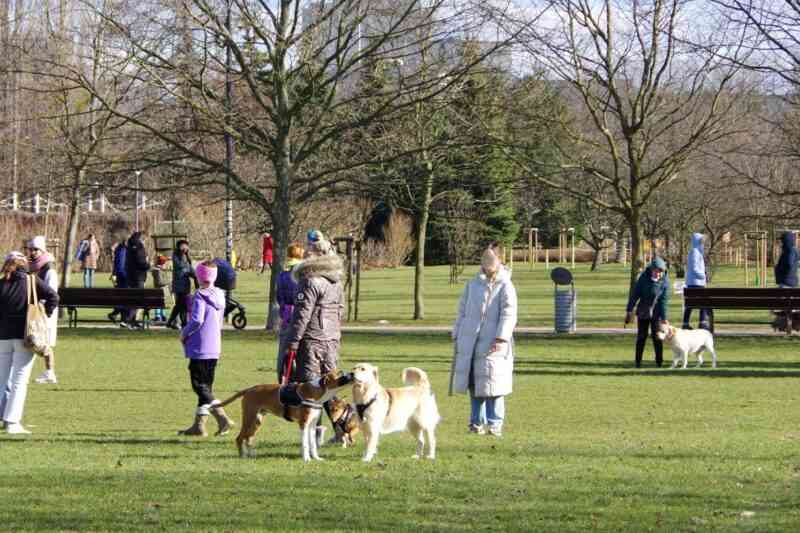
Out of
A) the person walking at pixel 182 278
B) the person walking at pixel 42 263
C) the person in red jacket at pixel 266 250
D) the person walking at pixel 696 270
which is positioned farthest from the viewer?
the person in red jacket at pixel 266 250

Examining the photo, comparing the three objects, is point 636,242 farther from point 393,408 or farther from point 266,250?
point 266,250

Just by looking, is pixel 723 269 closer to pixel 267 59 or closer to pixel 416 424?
pixel 267 59

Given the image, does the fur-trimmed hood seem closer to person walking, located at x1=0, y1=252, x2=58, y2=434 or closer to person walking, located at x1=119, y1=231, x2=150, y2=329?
person walking, located at x1=0, y1=252, x2=58, y2=434

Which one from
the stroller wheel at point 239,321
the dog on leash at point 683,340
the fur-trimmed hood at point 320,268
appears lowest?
the stroller wheel at point 239,321

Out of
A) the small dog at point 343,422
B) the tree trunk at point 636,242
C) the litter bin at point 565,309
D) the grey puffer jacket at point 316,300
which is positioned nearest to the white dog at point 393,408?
the small dog at point 343,422

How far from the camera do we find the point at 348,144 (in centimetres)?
3078

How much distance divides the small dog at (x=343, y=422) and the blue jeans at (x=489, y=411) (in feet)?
4.38

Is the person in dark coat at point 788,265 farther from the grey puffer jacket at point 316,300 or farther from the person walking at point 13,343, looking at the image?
the person walking at point 13,343

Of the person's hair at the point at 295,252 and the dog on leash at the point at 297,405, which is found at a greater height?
the person's hair at the point at 295,252

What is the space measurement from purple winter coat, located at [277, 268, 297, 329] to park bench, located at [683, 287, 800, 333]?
51.4 ft

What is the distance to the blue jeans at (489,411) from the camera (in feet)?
41.1

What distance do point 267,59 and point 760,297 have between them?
11.7m

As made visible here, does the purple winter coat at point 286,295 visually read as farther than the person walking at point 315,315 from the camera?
Yes

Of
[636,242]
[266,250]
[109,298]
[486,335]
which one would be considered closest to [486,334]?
[486,335]
